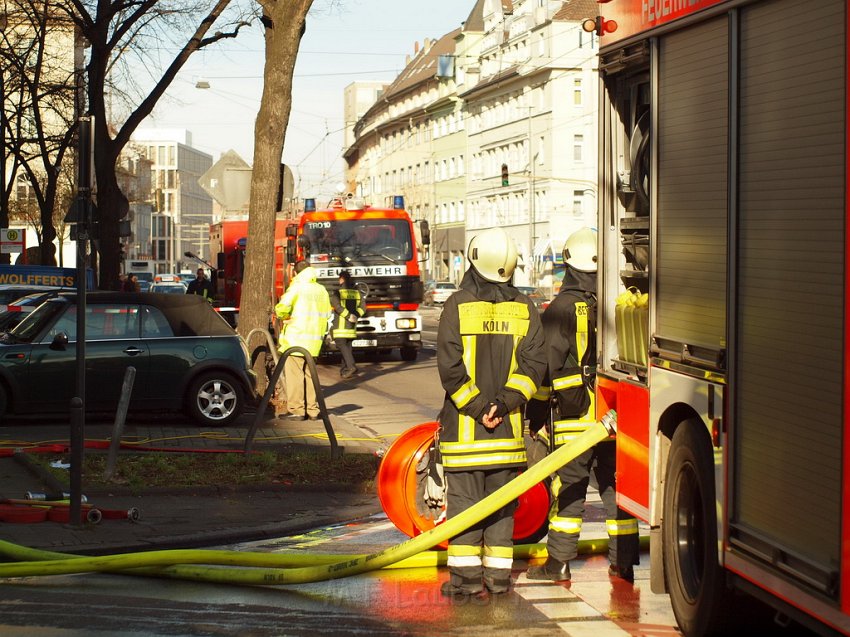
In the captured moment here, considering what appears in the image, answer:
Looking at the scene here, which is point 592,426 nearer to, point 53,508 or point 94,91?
point 53,508

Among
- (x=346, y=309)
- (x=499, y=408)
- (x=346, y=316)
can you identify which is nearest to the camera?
(x=499, y=408)

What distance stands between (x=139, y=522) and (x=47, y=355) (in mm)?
6287

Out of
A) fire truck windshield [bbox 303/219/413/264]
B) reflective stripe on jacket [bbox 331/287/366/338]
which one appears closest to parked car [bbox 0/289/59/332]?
reflective stripe on jacket [bbox 331/287/366/338]

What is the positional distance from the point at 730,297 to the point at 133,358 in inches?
436

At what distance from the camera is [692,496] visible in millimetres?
6117

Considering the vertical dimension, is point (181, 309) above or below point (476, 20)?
below

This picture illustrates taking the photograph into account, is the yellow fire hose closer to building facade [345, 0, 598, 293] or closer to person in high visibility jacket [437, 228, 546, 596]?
person in high visibility jacket [437, 228, 546, 596]

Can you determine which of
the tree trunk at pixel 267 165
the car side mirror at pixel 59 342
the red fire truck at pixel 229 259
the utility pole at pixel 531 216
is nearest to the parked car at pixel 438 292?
the utility pole at pixel 531 216

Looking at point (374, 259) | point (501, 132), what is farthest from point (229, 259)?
point (501, 132)

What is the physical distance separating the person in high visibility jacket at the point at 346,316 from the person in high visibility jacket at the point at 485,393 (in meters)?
16.8

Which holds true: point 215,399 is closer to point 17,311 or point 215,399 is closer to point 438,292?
point 17,311

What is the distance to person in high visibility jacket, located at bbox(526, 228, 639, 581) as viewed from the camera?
7453 mm

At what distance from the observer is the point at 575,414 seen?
766 cm

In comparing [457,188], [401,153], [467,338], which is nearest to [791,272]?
[467,338]
